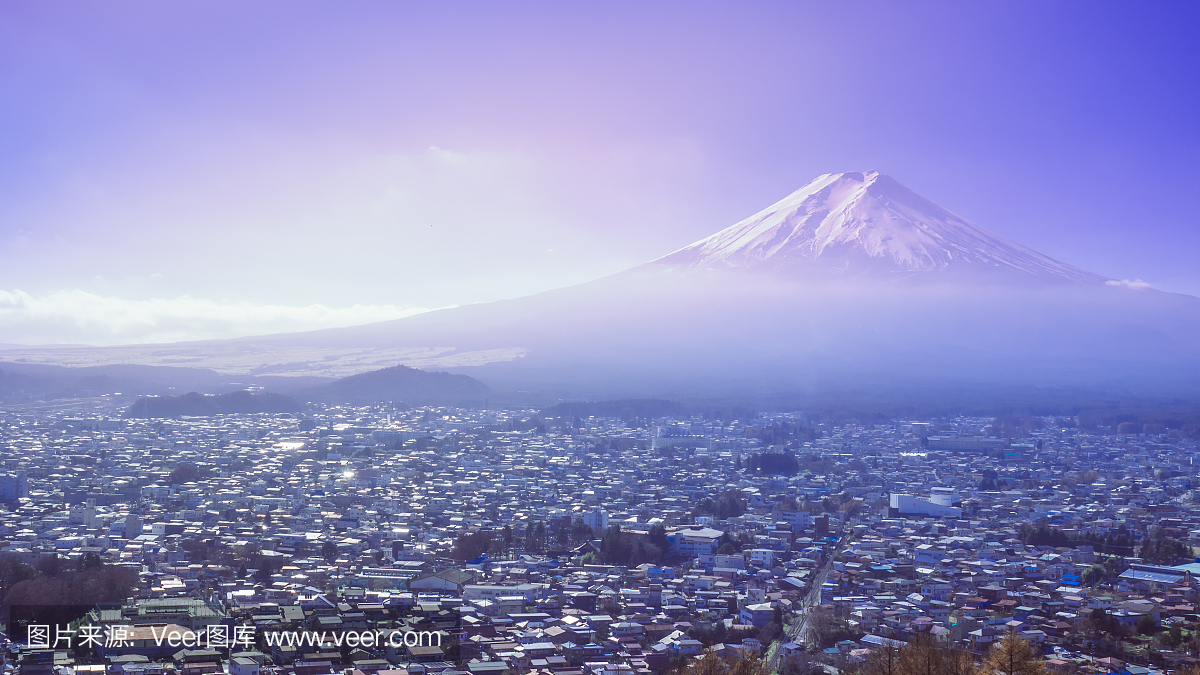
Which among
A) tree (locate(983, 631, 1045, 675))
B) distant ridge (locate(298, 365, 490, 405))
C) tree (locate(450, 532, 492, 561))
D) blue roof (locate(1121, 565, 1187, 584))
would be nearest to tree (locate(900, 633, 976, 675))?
tree (locate(983, 631, 1045, 675))

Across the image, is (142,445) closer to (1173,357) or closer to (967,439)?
(967,439)

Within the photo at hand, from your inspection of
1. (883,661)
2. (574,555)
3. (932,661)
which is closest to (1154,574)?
(883,661)

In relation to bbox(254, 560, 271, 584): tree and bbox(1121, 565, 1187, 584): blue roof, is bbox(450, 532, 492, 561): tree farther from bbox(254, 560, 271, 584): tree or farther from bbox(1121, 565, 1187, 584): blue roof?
bbox(1121, 565, 1187, 584): blue roof

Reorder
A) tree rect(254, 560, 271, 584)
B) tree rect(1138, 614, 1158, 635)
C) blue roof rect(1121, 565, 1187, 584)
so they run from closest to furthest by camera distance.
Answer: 1. tree rect(1138, 614, 1158, 635)
2. tree rect(254, 560, 271, 584)
3. blue roof rect(1121, 565, 1187, 584)

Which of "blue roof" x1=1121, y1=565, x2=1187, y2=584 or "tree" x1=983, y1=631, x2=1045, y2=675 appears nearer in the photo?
"tree" x1=983, y1=631, x2=1045, y2=675

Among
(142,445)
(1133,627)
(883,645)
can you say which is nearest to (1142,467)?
→ (1133,627)

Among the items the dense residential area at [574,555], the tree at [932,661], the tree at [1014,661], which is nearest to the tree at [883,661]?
the tree at [932,661]
